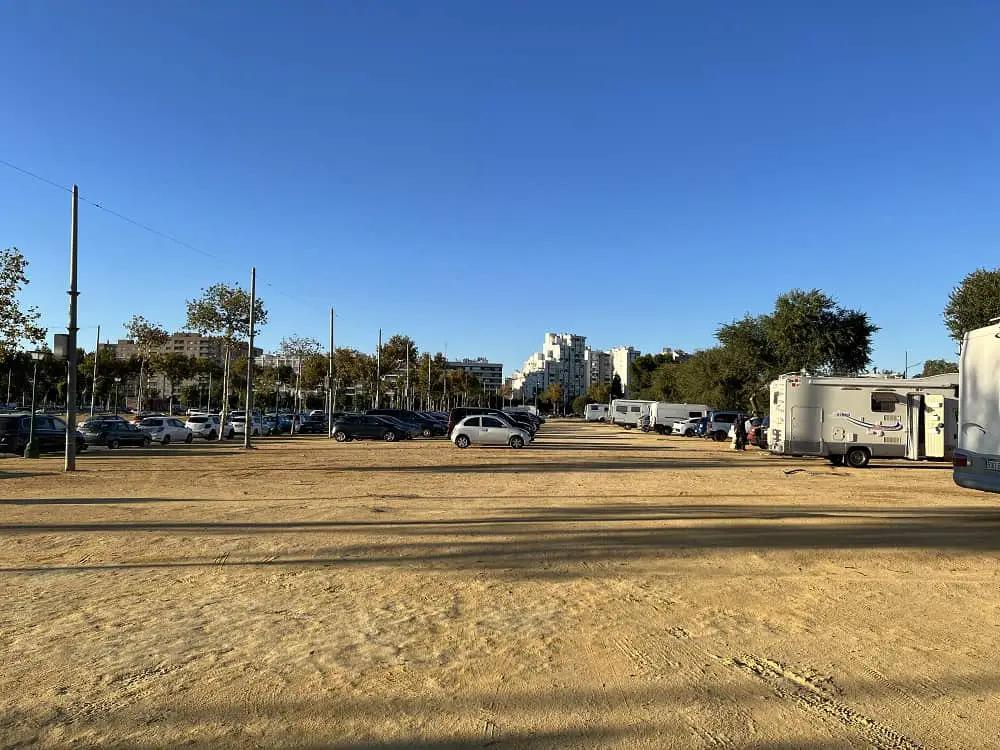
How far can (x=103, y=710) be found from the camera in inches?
176

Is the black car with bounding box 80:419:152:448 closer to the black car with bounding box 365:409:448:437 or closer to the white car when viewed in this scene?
the black car with bounding box 365:409:448:437

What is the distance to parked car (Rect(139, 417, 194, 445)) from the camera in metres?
38.1

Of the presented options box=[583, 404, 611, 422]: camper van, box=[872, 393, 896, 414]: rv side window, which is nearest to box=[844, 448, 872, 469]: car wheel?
box=[872, 393, 896, 414]: rv side window

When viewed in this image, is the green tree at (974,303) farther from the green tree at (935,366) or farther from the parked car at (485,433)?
the green tree at (935,366)

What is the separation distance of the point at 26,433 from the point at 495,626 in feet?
88.3

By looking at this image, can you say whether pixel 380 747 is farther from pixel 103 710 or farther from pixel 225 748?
pixel 103 710

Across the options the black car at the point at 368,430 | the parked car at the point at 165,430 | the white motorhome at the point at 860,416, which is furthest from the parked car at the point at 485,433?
the parked car at the point at 165,430

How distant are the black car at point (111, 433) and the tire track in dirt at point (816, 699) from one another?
34.8 meters

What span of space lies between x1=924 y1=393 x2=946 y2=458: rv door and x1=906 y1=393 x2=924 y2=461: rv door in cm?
15

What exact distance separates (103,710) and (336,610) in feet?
8.19

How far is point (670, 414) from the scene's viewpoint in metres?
62.2

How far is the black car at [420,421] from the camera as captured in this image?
4831 centimetres

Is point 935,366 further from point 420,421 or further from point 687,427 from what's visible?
point 420,421

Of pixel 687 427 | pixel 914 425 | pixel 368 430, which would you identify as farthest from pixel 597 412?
pixel 914 425
